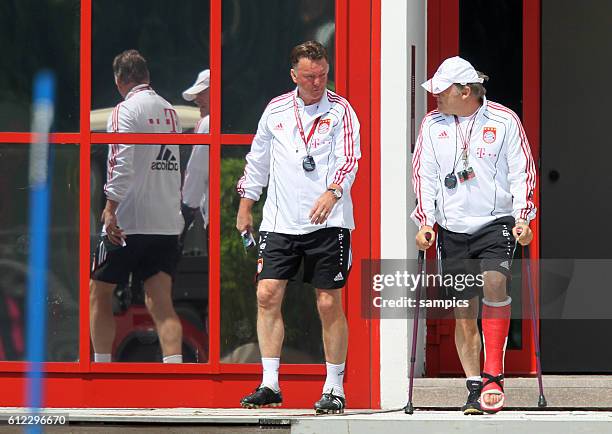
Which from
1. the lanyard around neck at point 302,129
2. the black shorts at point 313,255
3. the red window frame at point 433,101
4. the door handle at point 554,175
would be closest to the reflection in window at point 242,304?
the black shorts at point 313,255

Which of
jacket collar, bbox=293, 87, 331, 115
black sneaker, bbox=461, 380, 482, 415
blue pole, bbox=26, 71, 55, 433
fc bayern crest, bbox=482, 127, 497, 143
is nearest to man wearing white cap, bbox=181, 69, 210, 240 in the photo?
jacket collar, bbox=293, 87, 331, 115

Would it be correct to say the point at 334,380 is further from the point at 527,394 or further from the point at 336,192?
the point at 527,394

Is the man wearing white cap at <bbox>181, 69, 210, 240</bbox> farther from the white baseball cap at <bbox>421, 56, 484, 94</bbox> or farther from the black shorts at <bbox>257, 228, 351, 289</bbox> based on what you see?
the white baseball cap at <bbox>421, 56, 484, 94</bbox>

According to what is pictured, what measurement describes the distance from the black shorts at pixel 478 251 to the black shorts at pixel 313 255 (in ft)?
1.80

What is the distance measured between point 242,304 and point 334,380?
81cm

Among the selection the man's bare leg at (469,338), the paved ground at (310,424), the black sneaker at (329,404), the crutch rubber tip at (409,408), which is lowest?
the paved ground at (310,424)

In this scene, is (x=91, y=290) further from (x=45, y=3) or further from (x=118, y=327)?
(x=45, y=3)

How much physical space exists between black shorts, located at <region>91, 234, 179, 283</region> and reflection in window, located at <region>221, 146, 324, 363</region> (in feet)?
1.04

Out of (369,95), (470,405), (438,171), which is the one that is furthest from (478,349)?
(369,95)

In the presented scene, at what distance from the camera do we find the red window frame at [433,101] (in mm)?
10477

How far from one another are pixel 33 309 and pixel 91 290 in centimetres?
36

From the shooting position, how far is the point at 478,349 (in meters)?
9.11

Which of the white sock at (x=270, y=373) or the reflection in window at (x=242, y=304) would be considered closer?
the white sock at (x=270, y=373)

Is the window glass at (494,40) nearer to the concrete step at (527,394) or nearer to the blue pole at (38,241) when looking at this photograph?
the concrete step at (527,394)
